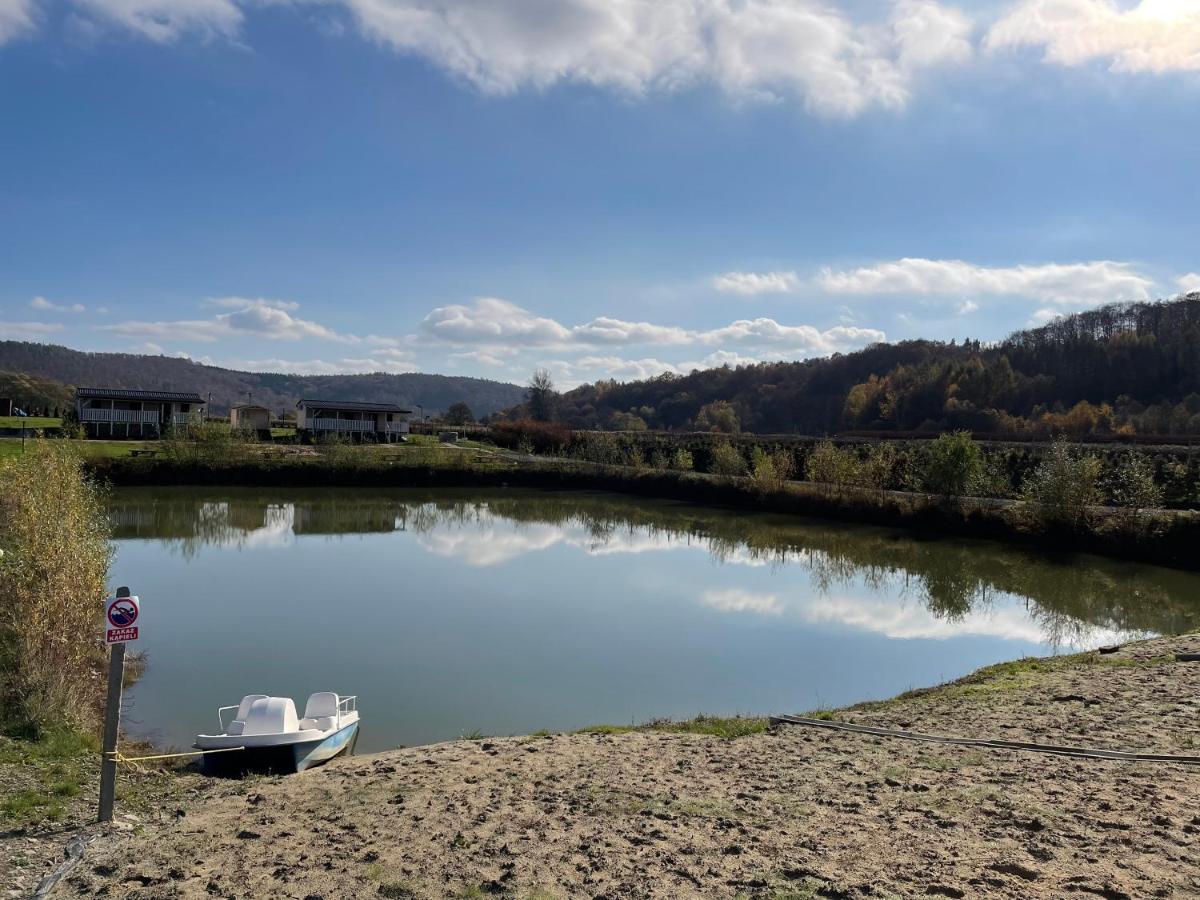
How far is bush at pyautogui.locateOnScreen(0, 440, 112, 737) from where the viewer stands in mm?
7191

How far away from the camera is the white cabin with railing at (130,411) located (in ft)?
165

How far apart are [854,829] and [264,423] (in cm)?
6321

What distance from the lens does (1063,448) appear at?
82.5ft

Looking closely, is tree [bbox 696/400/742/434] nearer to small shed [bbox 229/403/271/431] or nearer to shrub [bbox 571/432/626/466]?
shrub [bbox 571/432/626/466]

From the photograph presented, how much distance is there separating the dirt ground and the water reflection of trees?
9656mm

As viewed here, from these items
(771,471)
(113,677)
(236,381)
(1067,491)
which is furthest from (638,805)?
(236,381)

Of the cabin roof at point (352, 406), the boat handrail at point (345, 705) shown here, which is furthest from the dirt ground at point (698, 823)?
the cabin roof at point (352, 406)

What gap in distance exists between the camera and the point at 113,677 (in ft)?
16.8

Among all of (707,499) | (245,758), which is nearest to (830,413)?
(707,499)

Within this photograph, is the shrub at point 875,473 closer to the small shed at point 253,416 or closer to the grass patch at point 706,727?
the grass patch at point 706,727

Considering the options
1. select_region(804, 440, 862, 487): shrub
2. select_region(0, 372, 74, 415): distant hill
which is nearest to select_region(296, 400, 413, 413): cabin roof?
select_region(0, 372, 74, 415): distant hill

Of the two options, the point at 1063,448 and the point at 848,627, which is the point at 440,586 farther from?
the point at 1063,448

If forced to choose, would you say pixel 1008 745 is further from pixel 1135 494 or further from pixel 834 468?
pixel 834 468

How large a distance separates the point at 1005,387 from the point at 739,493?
42.2 m
